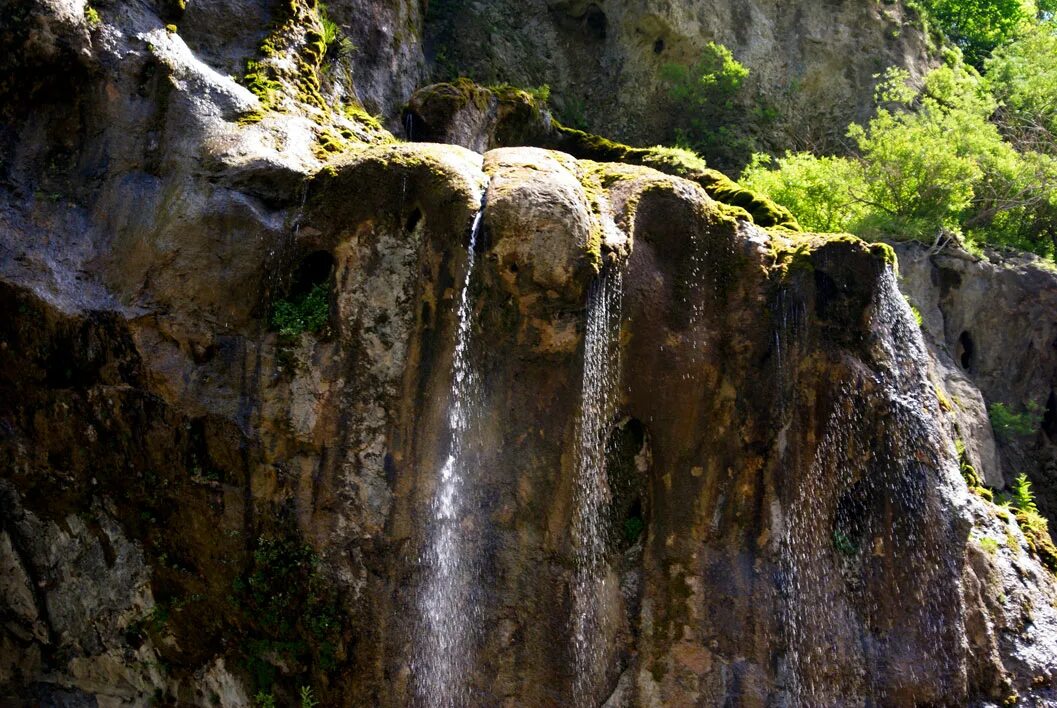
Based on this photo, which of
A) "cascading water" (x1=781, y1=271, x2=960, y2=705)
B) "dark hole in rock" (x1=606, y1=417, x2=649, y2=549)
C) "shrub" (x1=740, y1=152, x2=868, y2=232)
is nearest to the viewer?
"cascading water" (x1=781, y1=271, x2=960, y2=705)

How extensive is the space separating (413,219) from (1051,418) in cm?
1343

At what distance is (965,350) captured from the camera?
17.0 metres

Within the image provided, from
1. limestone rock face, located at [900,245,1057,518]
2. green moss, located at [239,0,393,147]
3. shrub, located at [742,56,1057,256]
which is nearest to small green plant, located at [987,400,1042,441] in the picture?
limestone rock face, located at [900,245,1057,518]

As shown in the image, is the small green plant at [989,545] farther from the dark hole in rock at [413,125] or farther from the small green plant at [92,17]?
the small green plant at [92,17]

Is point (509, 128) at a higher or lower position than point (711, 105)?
lower

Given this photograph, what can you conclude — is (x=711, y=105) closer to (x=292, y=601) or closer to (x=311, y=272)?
(x=311, y=272)

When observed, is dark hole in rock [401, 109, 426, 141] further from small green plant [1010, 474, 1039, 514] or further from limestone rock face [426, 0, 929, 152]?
small green plant [1010, 474, 1039, 514]

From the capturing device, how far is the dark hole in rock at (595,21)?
22203 millimetres

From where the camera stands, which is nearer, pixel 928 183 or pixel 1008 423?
pixel 1008 423

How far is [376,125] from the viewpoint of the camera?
41.4ft

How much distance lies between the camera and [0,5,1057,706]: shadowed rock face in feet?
31.3

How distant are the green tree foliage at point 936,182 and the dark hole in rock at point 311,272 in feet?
31.4

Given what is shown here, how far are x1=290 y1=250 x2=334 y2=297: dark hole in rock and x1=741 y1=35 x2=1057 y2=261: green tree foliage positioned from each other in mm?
9572

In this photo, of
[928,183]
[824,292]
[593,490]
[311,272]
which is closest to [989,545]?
[824,292]
